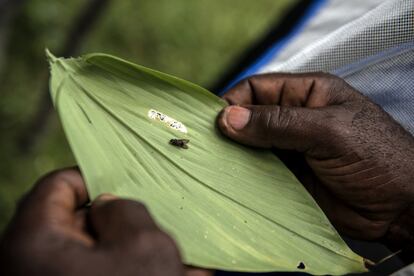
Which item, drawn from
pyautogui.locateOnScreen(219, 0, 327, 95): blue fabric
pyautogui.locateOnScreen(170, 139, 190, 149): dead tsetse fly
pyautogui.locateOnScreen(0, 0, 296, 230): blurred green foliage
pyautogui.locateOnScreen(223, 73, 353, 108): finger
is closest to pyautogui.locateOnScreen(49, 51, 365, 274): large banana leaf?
pyautogui.locateOnScreen(170, 139, 190, 149): dead tsetse fly

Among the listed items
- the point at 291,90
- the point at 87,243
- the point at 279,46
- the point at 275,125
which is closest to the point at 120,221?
the point at 87,243

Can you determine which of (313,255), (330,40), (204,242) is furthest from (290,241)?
(330,40)

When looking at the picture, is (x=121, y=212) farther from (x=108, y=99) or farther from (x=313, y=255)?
(x=313, y=255)

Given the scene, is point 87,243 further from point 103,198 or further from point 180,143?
point 180,143

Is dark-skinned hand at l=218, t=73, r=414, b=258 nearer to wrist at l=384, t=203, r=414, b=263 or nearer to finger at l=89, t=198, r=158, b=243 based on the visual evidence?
wrist at l=384, t=203, r=414, b=263

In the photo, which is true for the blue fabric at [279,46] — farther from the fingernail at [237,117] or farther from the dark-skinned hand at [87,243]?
the dark-skinned hand at [87,243]
